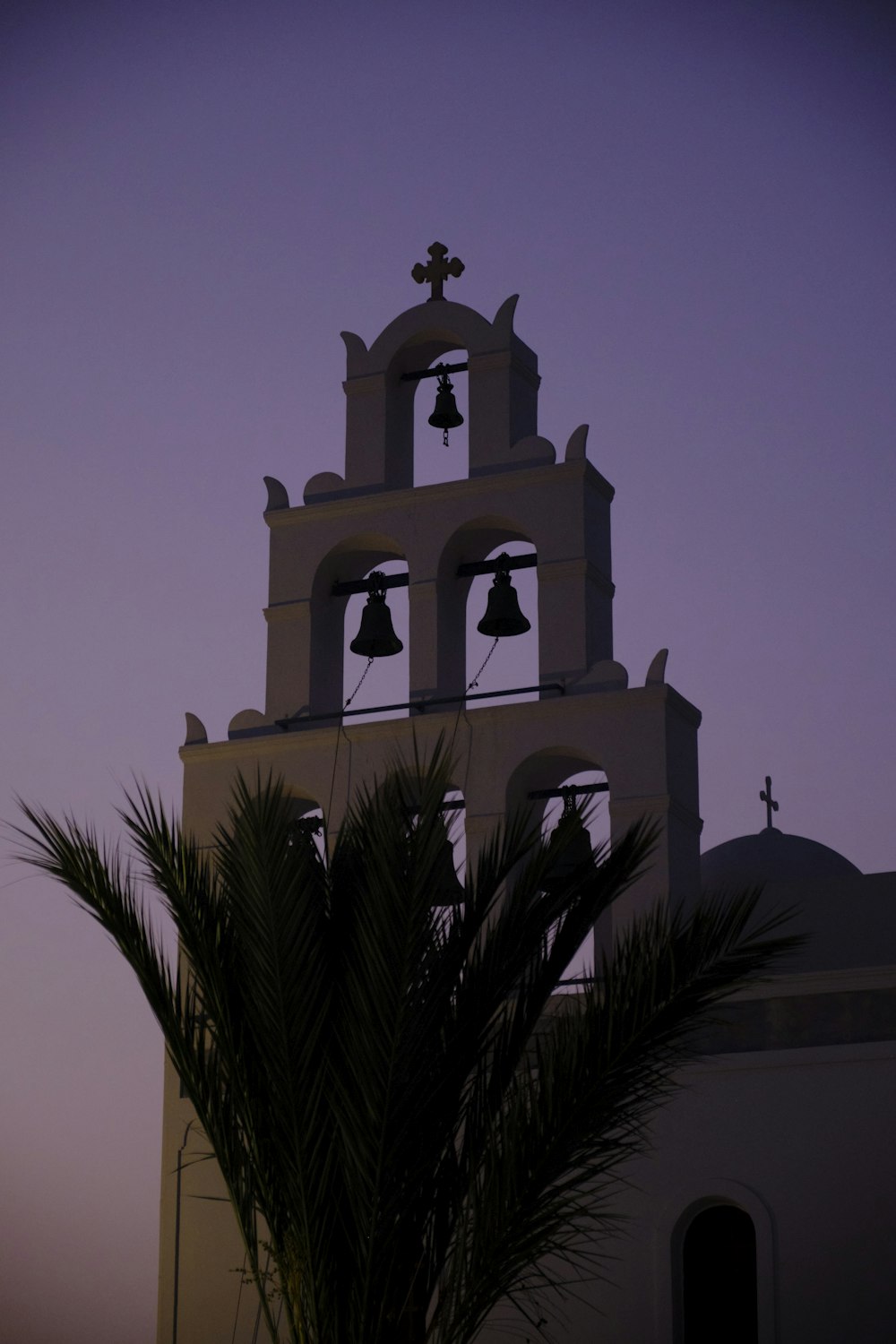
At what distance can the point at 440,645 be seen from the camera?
13.1 m

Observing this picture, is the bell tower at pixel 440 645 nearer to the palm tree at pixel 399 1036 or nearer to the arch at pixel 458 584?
the arch at pixel 458 584

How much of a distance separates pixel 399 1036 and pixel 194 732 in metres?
5.61

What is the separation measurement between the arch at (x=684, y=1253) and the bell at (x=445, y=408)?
214 inches

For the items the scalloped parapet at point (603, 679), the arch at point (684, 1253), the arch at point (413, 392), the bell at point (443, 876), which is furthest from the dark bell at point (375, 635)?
the bell at point (443, 876)

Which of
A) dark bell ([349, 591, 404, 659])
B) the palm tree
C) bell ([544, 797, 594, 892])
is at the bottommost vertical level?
the palm tree

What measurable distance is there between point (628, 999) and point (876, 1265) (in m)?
3.53

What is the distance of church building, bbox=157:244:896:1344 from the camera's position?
11.3 meters

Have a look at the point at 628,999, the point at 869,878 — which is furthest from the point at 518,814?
the point at 869,878

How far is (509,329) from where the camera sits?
13.6 m

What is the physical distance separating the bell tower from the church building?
17mm

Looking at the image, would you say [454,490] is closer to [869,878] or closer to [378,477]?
[378,477]

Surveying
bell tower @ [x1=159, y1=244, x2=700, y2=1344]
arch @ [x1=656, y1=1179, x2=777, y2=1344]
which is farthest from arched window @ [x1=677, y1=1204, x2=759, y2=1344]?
bell tower @ [x1=159, y1=244, x2=700, y2=1344]

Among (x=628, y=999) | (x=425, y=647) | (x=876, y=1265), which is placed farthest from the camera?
(x=425, y=647)

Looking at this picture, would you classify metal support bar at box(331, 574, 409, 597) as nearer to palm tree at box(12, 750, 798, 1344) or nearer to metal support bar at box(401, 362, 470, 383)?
metal support bar at box(401, 362, 470, 383)
